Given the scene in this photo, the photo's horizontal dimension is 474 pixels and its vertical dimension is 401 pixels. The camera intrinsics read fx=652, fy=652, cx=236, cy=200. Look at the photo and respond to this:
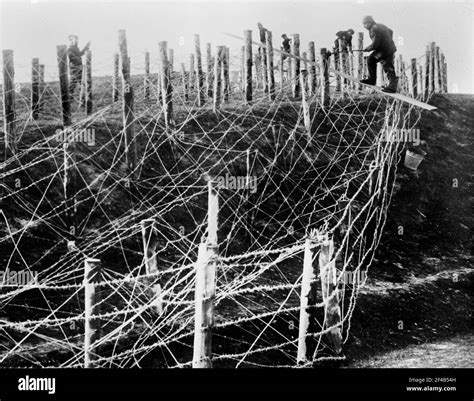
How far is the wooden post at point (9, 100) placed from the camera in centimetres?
764

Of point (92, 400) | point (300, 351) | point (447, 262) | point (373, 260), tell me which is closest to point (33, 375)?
point (92, 400)

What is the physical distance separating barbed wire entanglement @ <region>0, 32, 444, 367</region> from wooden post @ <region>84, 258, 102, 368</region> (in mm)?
11

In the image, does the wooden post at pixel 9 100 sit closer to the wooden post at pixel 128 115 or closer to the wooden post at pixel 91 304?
the wooden post at pixel 128 115

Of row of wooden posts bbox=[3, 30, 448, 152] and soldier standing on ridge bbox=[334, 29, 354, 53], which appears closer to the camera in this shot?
row of wooden posts bbox=[3, 30, 448, 152]

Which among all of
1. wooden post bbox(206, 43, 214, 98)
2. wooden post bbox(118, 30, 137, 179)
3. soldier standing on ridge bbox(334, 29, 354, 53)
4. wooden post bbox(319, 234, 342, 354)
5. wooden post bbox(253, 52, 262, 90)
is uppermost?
soldier standing on ridge bbox(334, 29, 354, 53)

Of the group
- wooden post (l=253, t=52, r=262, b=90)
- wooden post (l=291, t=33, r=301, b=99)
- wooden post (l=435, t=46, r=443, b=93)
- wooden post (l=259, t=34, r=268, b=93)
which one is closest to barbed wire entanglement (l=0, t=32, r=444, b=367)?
wooden post (l=259, t=34, r=268, b=93)

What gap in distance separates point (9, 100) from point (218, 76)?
3.94 metres

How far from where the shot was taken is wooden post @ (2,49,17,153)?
25.1 ft

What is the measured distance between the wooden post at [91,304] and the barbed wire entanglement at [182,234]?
11 millimetres

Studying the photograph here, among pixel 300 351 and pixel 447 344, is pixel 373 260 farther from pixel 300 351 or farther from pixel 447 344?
pixel 300 351

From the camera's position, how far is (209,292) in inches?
188

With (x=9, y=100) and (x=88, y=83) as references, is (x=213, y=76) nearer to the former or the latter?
(x=88, y=83)

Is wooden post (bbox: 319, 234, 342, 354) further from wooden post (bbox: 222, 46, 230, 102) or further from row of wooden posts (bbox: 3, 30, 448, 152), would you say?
wooden post (bbox: 222, 46, 230, 102)

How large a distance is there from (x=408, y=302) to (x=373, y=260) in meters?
1.01
